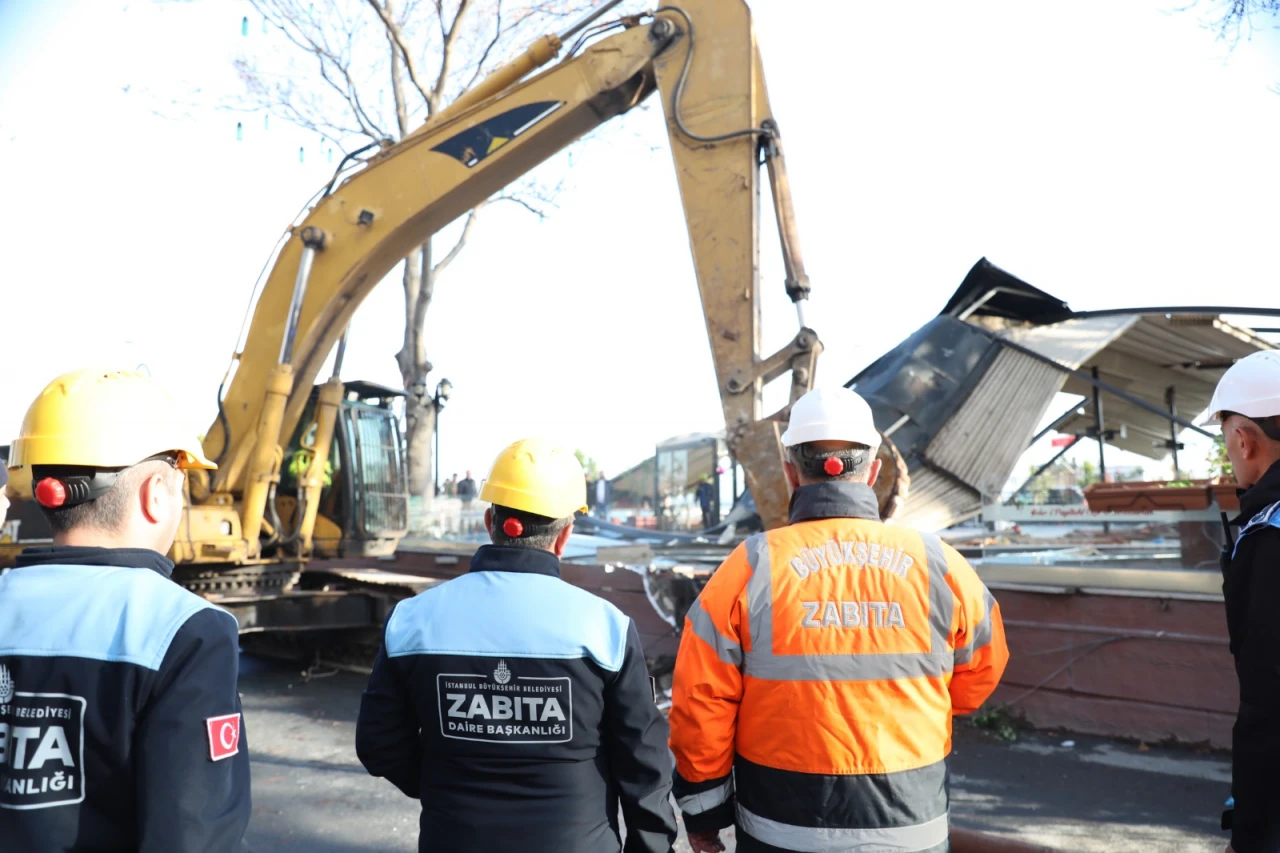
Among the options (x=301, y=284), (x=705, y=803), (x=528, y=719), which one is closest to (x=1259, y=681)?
(x=705, y=803)

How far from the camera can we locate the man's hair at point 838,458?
246cm

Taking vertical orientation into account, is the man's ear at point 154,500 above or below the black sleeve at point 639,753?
above

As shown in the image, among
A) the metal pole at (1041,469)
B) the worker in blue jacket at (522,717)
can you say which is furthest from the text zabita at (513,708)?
the metal pole at (1041,469)

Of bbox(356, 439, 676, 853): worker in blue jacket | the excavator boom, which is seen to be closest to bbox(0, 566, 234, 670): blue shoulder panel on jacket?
bbox(356, 439, 676, 853): worker in blue jacket

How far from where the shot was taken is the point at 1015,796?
17.0ft

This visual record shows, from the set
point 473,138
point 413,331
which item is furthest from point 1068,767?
point 413,331

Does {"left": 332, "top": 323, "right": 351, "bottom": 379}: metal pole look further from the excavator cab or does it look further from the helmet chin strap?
the helmet chin strap

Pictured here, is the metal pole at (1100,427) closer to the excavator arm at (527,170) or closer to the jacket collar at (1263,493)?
the excavator arm at (527,170)

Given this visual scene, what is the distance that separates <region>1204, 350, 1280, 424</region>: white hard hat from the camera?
7.18 feet

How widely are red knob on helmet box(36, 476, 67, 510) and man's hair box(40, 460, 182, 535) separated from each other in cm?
1

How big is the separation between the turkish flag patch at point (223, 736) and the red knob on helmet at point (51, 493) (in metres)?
0.49

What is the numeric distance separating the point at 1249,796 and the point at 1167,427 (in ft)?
34.5

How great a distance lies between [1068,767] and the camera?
5.64 m

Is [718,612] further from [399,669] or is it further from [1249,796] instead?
[1249,796]
